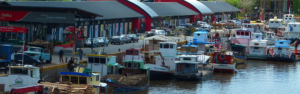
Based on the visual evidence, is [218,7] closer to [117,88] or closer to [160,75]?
[160,75]

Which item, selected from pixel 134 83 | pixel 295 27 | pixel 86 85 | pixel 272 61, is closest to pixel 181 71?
pixel 134 83

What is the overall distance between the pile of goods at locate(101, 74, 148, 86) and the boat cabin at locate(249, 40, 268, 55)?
2599cm

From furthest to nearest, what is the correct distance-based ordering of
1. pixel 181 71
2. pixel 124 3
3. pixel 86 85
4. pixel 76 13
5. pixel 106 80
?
pixel 124 3, pixel 76 13, pixel 181 71, pixel 106 80, pixel 86 85

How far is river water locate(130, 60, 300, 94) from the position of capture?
3669 centimetres

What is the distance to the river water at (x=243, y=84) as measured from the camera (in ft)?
120

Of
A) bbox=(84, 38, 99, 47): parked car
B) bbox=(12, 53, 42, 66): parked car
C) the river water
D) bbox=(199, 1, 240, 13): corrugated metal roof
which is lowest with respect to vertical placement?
the river water

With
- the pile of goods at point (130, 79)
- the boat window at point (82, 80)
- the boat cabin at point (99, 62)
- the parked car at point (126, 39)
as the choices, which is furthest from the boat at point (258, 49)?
the boat window at point (82, 80)

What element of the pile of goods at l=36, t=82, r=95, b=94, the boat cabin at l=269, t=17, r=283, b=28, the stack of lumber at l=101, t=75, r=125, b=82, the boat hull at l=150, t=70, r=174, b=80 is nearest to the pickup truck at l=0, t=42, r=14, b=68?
the stack of lumber at l=101, t=75, r=125, b=82

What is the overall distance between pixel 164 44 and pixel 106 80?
40.6 ft

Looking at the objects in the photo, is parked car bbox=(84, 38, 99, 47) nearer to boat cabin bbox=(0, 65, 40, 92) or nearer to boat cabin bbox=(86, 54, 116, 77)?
boat cabin bbox=(86, 54, 116, 77)

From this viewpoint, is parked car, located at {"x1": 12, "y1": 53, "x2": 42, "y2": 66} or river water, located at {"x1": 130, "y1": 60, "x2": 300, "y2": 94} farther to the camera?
river water, located at {"x1": 130, "y1": 60, "x2": 300, "y2": 94}

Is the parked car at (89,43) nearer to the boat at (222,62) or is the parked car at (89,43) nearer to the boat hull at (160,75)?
the boat hull at (160,75)

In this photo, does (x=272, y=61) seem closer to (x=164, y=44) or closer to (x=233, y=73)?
(x=233, y=73)

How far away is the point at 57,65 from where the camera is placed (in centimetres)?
3362
